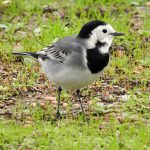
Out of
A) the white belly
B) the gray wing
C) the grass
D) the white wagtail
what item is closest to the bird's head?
the white wagtail

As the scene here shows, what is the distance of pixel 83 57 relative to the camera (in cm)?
775

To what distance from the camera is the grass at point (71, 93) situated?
7215 millimetres

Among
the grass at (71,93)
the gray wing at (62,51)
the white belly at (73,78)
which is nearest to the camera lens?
the grass at (71,93)

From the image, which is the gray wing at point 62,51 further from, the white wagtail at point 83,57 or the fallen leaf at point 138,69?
the fallen leaf at point 138,69

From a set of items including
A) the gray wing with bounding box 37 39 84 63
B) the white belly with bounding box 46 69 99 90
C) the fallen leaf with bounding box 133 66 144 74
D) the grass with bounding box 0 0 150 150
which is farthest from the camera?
the fallen leaf with bounding box 133 66 144 74

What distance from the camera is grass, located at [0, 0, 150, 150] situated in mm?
7215

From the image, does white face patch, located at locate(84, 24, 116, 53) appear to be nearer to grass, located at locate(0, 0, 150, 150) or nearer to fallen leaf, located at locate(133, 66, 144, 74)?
grass, located at locate(0, 0, 150, 150)

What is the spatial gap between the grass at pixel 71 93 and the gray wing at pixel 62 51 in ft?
1.97

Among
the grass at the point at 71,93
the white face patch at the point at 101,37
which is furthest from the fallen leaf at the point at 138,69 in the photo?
the white face patch at the point at 101,37

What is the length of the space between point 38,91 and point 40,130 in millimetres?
1843

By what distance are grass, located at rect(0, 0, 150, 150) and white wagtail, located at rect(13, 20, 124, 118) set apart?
18.5 inches

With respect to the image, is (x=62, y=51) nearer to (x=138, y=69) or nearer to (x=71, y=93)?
(x=71, y=93)

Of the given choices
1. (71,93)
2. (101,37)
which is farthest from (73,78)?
(71,93)

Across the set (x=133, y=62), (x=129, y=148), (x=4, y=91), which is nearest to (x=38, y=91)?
(x=4, y=91)
